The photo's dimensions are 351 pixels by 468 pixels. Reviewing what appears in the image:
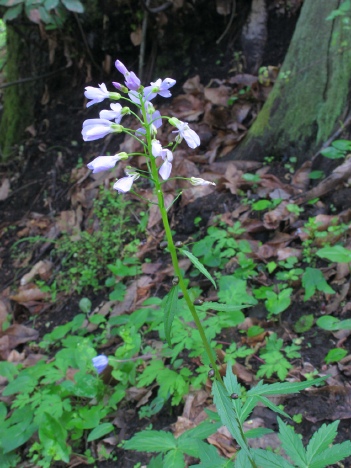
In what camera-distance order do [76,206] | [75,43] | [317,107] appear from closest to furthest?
[317,107], [76,206], [75,43]

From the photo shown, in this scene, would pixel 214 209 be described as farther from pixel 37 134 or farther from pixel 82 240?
pixel 37 134

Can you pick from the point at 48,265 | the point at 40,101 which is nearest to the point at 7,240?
the point at 48,265

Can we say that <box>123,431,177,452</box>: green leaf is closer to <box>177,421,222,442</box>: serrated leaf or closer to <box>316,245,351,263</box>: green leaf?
<box>177,421,222,442</box>: serrated leaf

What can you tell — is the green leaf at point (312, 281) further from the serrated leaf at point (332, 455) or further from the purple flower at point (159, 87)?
the purple flower at point (159, 87)

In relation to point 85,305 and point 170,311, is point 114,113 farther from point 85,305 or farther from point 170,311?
point 85,305

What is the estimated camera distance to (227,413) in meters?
0.90

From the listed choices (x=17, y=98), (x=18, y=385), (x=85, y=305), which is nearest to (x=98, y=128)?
(x=18, y=385)

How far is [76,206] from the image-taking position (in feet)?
13.5

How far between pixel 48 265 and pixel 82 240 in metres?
0.57

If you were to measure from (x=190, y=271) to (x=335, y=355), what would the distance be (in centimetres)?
127

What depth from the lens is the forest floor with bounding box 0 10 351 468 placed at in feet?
5.66

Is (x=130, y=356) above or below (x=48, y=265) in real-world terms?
above

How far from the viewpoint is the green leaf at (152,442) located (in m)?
1.24

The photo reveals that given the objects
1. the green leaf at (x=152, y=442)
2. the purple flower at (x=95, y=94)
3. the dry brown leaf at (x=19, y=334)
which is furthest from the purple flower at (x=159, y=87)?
the dry brown leaf at (x=19, y=334)
